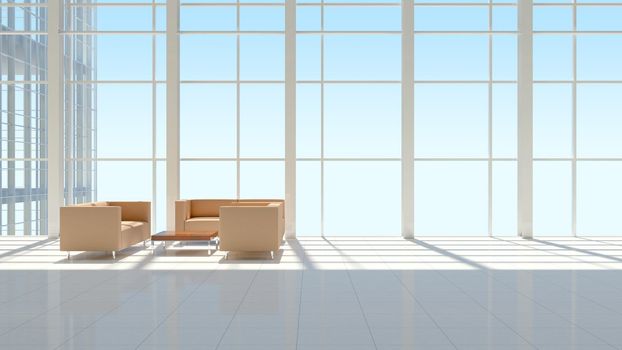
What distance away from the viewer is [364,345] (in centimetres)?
460

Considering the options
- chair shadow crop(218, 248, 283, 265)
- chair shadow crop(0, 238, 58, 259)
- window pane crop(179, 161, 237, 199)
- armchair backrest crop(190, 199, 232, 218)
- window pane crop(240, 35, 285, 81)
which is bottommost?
chair shadow crop(0, 238, 58, 259)

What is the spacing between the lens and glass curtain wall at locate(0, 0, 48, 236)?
20.2 meters

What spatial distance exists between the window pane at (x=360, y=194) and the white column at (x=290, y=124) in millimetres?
19337

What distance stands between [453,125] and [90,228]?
25966mm

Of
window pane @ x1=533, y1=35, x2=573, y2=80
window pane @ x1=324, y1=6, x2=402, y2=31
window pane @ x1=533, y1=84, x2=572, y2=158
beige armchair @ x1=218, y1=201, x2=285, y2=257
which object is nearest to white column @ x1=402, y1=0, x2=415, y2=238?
beige armchair @ x1=218, y1=201, x2=285, y2=257

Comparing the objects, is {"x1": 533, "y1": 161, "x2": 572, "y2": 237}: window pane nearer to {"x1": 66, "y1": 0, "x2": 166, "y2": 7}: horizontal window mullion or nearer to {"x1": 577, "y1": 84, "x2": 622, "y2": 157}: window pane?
{"x1": 577, "y1": 84, "x2": 622, "y2": 157}: window pane

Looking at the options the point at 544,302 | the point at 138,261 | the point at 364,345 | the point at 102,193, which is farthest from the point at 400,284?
the point at 102,193

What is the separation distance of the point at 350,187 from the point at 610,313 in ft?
95.3

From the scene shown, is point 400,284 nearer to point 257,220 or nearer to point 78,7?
point 257,220

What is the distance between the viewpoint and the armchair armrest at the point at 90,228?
31.9 feet

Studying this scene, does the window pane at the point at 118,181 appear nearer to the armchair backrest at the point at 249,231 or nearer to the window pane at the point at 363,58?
the window pane at the point at 363,58

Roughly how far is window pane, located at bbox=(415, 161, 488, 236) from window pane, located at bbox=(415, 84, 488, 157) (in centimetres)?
110

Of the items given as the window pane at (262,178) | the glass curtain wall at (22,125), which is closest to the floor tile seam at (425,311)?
the glass curtain wall at (22,125)

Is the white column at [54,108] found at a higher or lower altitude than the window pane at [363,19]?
lower
